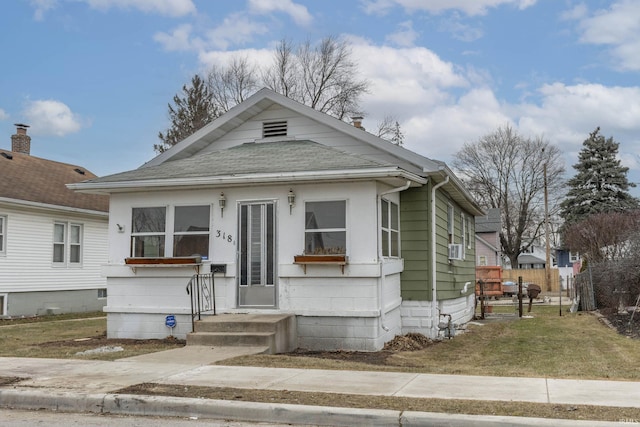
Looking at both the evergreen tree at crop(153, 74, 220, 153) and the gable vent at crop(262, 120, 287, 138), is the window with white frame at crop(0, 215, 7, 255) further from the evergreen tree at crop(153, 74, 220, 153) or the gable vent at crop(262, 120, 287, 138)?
the evergreen tree at crop(153, 74, 220, 153)

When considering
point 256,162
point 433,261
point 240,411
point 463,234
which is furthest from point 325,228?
point 463,234

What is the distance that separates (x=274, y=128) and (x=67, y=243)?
10.3 meters

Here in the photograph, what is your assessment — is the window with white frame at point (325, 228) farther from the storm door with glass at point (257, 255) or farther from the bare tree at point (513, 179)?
the bare tree at point (513, 179)

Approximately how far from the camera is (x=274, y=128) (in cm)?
1446

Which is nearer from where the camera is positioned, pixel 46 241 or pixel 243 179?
pixel 243 179

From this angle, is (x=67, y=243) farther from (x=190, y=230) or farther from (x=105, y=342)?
(x=190, y=230)

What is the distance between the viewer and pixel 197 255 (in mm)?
12094

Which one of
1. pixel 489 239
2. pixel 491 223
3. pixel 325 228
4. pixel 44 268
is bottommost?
pixel 44 268

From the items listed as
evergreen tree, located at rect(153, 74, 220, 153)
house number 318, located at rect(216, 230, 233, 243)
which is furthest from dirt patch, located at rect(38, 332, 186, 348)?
evergreen tree, located at rect(153, 74, 220, 153)

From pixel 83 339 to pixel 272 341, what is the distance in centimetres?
461

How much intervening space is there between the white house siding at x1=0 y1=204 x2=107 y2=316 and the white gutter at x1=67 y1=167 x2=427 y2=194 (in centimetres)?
568

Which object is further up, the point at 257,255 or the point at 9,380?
the point at 257,255

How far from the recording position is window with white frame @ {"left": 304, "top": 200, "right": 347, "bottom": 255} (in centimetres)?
1135

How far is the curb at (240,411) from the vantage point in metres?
5.68
